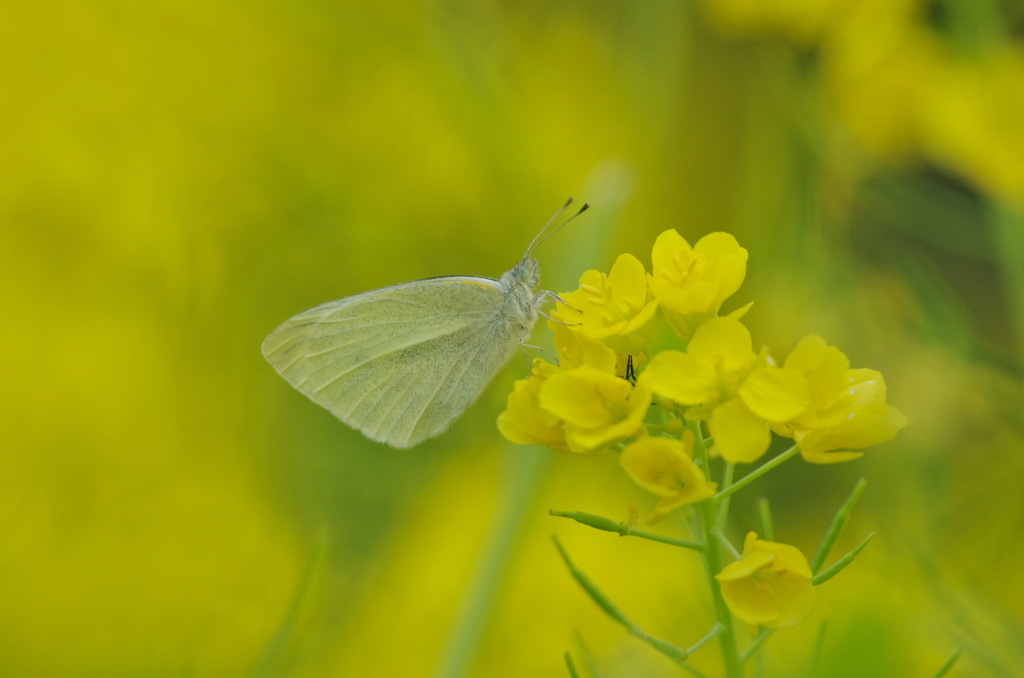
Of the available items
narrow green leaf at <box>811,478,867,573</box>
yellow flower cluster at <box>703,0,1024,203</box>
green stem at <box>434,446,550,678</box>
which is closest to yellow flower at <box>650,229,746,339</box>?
narrow green leaf at <box>811,478,867,573</box>

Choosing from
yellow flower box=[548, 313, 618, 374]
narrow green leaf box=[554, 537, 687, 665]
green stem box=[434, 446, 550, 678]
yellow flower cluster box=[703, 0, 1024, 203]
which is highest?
yellow flower cluster box=[703, 0, 1024, 203]

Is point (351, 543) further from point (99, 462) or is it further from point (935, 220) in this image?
point (935, 220)

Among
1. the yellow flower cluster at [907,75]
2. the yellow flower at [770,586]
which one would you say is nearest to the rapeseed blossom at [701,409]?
the yellow flower at [770,586]

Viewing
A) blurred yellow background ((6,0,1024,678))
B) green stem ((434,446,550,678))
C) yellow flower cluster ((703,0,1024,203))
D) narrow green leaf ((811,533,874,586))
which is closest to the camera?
narrow green leaf ((811,533,874,586))

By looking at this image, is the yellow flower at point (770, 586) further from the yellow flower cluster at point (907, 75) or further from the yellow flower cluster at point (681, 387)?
the yellow flower cluster at point (907, 75)

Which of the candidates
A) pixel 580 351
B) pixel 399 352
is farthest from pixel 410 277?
pixel 580 351

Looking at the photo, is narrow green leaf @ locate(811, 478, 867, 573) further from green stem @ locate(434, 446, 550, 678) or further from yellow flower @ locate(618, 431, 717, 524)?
green stem @ locate(434, 446, 550, 678)
